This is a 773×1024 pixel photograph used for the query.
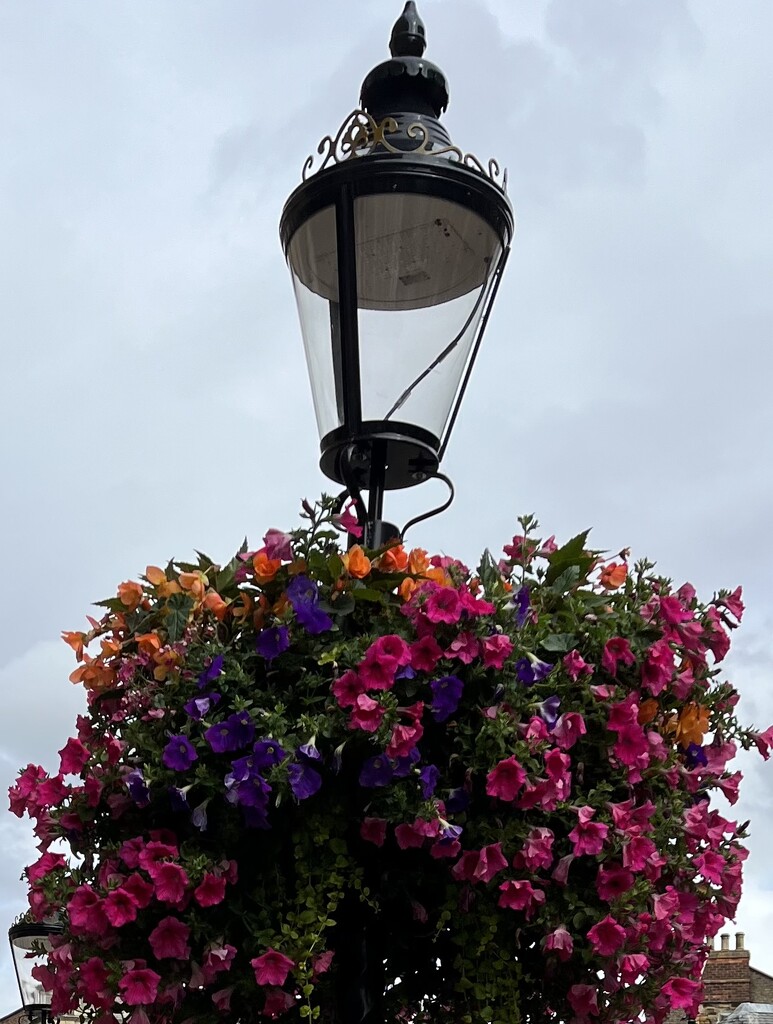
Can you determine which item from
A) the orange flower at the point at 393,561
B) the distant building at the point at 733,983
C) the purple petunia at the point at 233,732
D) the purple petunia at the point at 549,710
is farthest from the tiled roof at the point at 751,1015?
the purple petunia at the point at 233,732

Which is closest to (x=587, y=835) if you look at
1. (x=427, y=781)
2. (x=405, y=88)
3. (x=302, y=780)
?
(x=427, y=781)

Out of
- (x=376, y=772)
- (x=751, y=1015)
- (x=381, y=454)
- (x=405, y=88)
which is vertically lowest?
(x=751, y=1015)

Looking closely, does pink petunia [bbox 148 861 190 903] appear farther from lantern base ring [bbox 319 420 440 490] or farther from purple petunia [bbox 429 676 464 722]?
lantern base ring [bbox 319 420 440 490]

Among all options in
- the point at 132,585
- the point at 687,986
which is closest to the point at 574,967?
the point at 687,986

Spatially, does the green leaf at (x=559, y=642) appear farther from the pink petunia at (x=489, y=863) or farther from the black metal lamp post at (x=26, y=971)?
the black metal lamp post at (x=26, y=971)

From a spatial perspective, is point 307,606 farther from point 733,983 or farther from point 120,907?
point 733,983

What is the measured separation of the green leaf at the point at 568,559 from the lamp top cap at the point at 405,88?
1.28 metres

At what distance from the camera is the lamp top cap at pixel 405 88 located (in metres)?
3.39

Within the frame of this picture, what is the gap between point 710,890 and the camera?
2756 mm

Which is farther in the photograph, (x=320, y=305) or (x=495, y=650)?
(x=320, y=305)

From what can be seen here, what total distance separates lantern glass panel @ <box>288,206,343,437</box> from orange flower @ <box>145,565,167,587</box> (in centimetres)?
62

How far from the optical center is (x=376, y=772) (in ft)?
7.97

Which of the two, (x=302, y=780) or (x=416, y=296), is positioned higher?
(x=416, y=296)

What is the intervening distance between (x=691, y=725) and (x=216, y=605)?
102 cm
